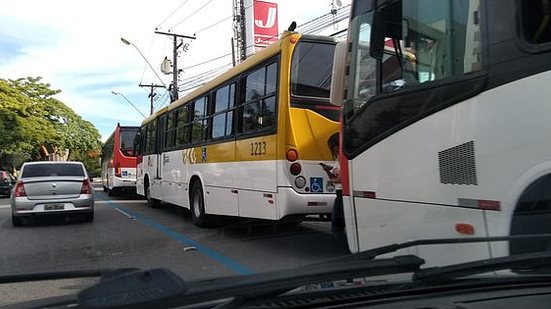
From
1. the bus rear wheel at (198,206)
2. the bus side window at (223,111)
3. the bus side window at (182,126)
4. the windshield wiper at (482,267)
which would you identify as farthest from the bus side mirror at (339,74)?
the bus side window at (182,126)

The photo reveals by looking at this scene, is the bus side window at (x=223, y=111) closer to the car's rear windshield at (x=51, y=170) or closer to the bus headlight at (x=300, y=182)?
the bus headlight at (x=300, y=182)

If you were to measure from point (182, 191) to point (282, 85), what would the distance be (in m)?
5.49

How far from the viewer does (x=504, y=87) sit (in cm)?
384

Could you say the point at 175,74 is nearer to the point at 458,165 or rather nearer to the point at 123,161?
the point at 123,161

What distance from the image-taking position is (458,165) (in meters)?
4.19

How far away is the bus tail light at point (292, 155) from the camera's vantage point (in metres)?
7.77

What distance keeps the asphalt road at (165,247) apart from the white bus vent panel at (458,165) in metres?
2.17

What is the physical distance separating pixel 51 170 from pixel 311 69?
7643mm

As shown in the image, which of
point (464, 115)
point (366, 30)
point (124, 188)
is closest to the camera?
point (464, 115)

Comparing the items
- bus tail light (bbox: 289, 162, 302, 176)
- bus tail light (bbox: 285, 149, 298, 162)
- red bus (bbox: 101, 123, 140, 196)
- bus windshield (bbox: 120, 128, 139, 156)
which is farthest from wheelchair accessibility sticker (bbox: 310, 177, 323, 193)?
bus windshield (bbox: 120, 128, 139, 156)

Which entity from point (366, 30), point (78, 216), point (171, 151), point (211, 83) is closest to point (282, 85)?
point (366, 30)

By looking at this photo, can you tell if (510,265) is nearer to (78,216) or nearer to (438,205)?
(438,205)

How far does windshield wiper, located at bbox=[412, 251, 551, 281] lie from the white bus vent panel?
1563 mm

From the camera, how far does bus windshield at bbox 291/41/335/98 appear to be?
8.02m
